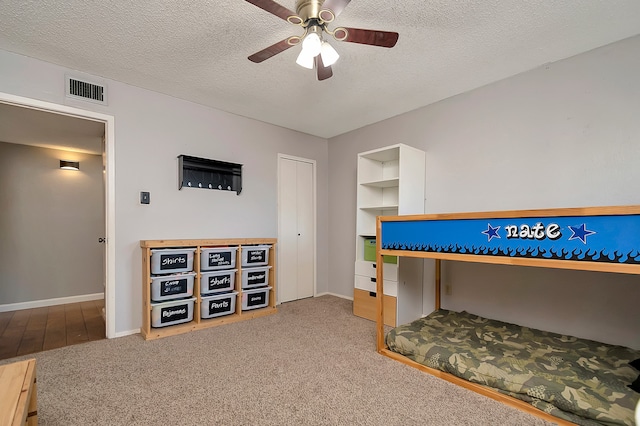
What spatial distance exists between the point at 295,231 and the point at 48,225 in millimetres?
3507

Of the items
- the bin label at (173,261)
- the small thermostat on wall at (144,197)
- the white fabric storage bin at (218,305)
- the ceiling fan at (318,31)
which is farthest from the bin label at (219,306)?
the ceiling fan at (318,31)

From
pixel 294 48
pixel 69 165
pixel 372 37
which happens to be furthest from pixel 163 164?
pixel 372 37

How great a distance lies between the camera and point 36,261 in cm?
401

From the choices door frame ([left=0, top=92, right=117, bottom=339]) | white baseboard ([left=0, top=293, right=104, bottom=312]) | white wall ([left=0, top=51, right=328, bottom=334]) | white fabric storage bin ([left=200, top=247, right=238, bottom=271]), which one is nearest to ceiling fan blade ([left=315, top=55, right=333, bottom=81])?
white wall ([left=0, top=51, right=328, bottom=334])

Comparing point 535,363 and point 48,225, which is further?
point 48,225

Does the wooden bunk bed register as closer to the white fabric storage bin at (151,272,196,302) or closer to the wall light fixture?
the white fabric storage bin at (151,272,196,302)

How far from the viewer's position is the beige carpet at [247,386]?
157cm

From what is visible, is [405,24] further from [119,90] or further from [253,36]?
[119,90]

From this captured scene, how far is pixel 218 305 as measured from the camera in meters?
3.04

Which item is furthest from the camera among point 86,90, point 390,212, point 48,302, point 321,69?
point 48,302

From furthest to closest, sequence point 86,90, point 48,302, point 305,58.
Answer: point 48,302 < point 86,90 < point 305,58

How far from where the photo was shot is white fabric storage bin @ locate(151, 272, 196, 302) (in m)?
2.71

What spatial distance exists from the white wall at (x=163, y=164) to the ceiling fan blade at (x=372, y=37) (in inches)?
88.3

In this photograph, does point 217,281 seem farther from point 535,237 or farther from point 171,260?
point 535,237
